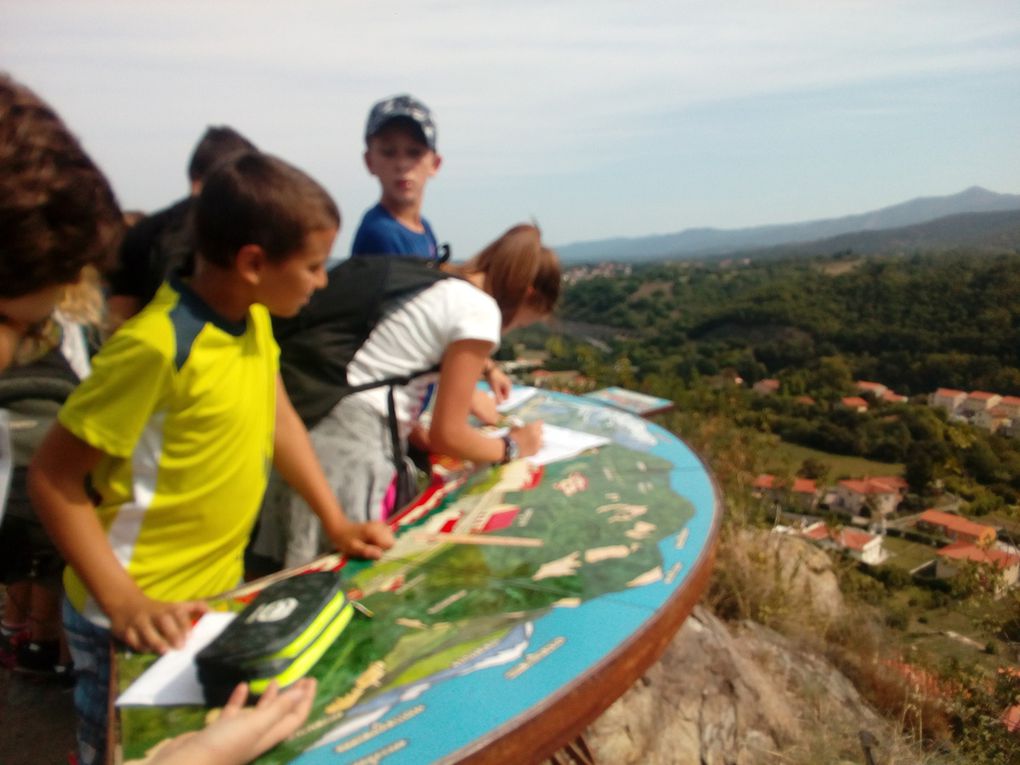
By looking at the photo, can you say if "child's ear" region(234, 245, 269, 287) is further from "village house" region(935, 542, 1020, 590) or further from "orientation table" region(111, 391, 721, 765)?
"village house" region(935, 542, 1020, 590)

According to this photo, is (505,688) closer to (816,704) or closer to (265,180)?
(265,180)

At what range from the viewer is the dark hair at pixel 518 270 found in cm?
243

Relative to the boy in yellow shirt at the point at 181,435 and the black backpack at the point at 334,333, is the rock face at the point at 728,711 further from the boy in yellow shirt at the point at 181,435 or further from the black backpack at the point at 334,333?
the boy in yellow shirt at the point at 181,435

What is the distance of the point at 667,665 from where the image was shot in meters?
3.07

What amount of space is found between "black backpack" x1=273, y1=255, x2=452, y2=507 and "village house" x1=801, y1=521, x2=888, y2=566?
5.09 m

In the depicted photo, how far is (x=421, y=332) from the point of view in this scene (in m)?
2.05

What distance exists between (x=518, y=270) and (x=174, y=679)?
5.19 ft

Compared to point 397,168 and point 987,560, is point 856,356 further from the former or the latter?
point 397,168

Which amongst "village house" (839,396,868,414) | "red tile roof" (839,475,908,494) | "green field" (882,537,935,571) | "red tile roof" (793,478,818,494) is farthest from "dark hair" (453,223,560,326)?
"village house" (839,396,868,414)

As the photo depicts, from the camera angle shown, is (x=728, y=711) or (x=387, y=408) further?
(x=728, y=711)

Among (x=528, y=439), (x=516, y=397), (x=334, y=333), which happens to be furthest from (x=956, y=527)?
(x=334, y=333)

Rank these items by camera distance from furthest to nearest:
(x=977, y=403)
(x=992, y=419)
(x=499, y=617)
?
(x=977, y=403), (x=992, y=419), (x=499, y=617)

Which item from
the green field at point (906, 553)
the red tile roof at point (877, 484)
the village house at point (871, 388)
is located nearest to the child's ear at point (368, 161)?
the green field at point (906, 553)

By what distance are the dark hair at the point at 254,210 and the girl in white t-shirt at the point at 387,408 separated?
544 mm
